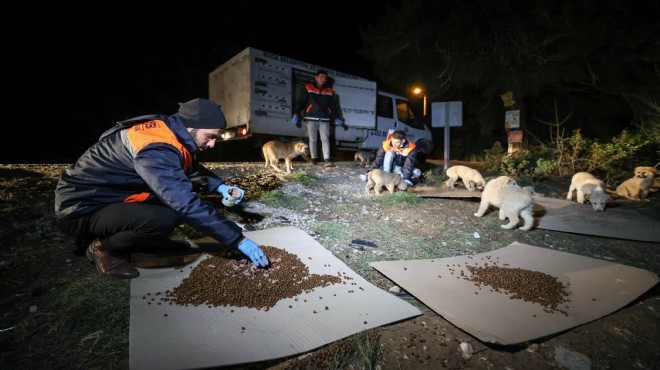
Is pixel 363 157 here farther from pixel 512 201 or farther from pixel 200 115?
pixel 200 115

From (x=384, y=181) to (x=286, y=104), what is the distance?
421cm

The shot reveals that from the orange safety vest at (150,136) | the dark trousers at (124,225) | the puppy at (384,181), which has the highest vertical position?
the orange safety vest at (150,136)

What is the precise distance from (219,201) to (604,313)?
15.1 feet

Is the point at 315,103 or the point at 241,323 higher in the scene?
the point at 315,103

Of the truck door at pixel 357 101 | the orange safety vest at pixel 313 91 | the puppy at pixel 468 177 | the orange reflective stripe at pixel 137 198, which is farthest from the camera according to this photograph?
the truck door at pixel 357 101

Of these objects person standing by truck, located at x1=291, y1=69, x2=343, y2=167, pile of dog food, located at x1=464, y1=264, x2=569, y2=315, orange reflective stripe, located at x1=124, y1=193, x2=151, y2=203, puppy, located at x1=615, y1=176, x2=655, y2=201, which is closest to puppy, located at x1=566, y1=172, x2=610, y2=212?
puppy, located at x1=615, y1=176, x2=655, y2=201

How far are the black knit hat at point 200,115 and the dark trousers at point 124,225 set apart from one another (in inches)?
33.5

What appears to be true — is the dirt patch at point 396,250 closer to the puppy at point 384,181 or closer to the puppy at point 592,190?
the puppy at point 384,181

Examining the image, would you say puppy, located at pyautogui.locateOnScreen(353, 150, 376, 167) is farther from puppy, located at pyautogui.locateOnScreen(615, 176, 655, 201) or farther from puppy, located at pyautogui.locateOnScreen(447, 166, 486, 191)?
puppy, located at pyautogui.locateOnScreen(615, 176, 655, 201)

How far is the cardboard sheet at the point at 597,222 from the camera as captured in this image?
13.4 ft

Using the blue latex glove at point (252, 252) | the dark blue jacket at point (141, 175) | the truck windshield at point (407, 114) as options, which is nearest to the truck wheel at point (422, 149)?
the truck windshield at point (407, 114)

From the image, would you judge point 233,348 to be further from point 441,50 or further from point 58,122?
point 58,122

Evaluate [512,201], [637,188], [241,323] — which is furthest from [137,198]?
[637,188]

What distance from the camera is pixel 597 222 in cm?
448
